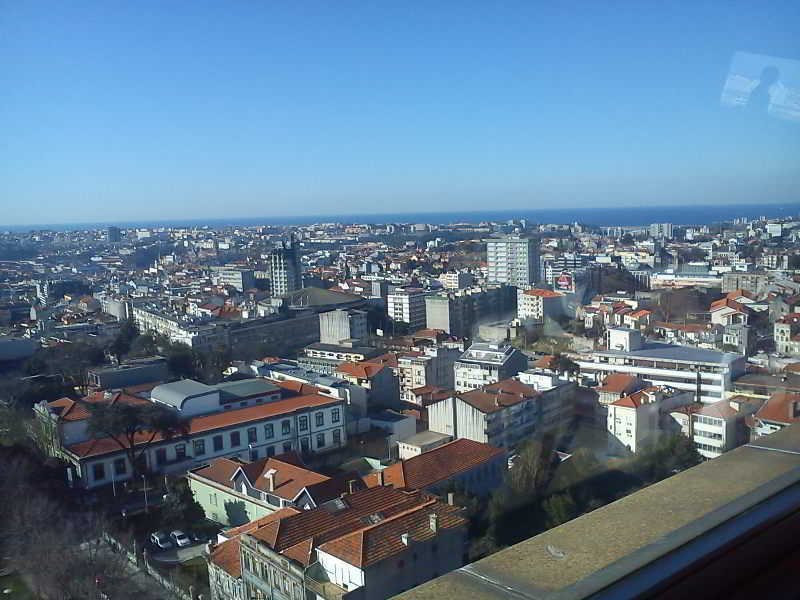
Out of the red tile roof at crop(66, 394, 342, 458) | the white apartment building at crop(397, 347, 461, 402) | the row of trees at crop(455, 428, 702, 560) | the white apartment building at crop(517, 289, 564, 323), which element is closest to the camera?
the row of trees at crop(455, 428, 702, 560)

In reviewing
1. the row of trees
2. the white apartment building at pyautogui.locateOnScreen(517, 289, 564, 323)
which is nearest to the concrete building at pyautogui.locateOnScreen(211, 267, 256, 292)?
the white apartment building at pyautogui.locateOnScreen(517, 289, 564, 323)

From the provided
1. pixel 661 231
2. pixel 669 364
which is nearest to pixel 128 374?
pixel 669 364

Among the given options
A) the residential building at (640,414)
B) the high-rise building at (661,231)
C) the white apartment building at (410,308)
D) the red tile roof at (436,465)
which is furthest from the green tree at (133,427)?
the high-rise building at (661,231)

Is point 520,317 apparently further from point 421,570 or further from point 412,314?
point 421,570

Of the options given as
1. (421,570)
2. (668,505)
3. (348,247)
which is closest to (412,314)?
(421,570)

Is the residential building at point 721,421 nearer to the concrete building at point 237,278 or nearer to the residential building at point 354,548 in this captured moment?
the residential building at point 354,548

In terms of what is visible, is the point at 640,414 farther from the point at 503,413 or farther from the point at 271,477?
the point at 271,477

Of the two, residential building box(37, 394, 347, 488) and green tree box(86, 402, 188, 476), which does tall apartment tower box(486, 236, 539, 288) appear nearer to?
residential building box(37, 394, 347, 488)
